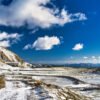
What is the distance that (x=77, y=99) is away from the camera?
1367 inches

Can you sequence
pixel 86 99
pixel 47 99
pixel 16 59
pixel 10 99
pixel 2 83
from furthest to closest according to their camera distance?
pixel 16 59 → pixel 2 83 → pixel 86 99 → pixel 10 99 → pixel 47 99

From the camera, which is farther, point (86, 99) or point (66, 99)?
point (86, 99)

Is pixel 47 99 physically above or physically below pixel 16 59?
below

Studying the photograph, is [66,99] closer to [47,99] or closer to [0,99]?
[47,99]

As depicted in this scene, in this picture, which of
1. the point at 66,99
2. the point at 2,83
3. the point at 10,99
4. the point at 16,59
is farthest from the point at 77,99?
the point at 16,59

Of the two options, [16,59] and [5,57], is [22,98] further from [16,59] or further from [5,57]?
[16,59]

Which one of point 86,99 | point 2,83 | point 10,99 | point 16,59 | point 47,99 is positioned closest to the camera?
point 47,99

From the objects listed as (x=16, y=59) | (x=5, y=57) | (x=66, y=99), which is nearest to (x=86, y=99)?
(x=66, y=99)

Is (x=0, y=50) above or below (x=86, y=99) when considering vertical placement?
above

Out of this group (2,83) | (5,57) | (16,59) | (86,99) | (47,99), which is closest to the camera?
(47,99)

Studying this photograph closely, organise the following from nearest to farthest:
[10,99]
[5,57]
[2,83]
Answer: [10,99] < [2,83] < [5,57]

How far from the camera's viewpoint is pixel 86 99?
3706cm

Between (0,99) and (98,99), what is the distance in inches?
480

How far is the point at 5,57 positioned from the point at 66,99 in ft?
502
